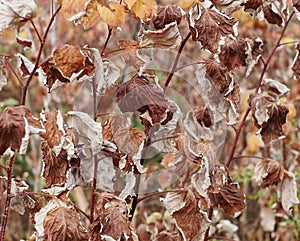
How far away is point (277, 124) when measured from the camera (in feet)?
5.73

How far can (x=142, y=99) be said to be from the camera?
1.30 metres

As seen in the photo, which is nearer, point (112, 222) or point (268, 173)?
point (112, 222)

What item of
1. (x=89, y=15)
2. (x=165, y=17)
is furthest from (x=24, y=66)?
(x=165, y=17)

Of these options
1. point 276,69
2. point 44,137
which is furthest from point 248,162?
Result: point 44,137

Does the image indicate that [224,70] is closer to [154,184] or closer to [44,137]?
[44,137]

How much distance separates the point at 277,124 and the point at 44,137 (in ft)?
2.49

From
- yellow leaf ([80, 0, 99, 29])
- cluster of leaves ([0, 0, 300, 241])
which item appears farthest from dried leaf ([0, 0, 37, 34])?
yellow leaf ([80, 0, 99, 29])

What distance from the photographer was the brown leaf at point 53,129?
125 centimetres

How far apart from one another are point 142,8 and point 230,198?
0.66 m

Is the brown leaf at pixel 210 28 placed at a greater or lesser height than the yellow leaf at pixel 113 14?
lesser

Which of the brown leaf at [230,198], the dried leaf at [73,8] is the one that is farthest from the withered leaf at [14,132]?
the brown leaf at [230,198]

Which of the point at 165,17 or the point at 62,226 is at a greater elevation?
the point at 165,17

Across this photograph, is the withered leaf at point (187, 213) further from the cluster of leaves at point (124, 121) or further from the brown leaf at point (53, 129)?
the brown leaf at point (53, 129)

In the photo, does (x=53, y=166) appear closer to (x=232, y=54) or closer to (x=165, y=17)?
(x=165, y=17)
